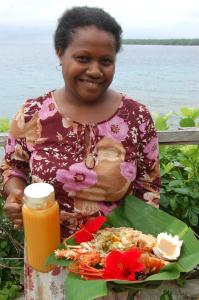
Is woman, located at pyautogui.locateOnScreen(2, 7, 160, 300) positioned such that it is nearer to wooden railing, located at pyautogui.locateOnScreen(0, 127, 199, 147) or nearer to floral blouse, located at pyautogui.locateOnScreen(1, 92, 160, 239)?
floral blouse, located at pyautogui.locateOnScreen(1, 92, 160, 239)

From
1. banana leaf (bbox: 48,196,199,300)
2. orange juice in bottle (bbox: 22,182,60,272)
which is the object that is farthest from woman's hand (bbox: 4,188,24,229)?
banana leaf (bbox: 48,196,199,300)

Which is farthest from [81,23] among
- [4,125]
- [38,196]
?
[4,125]

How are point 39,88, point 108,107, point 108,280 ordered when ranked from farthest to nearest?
point 39,88
point 108,107
point 108,280

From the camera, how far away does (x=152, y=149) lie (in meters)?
1.80

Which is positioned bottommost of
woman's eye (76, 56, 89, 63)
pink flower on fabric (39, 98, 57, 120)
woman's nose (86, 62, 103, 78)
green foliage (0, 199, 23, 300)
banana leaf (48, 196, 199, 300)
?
green foliage (0, 199, 23, 300)

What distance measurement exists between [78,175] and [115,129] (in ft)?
0.80

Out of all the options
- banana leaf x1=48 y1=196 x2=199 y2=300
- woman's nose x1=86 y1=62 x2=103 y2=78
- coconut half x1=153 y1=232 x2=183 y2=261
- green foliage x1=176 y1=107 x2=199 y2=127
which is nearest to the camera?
banana leaf x1=48 y1=196 x2=199 y2=300

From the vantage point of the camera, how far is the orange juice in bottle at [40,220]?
1.39 m

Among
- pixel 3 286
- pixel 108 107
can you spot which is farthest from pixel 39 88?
pixel 108 107

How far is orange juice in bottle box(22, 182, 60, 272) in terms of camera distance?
54.6 inches

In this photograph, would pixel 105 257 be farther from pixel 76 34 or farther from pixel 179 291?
pixel 179 291

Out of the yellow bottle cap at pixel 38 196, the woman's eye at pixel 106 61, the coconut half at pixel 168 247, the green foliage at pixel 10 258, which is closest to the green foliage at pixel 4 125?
the green foliage at pixel 10 258

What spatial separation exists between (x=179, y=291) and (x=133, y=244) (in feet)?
5.40

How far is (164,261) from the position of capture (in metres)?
1.34
